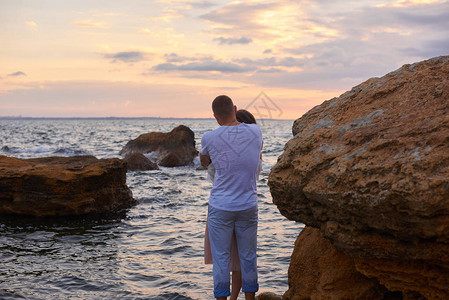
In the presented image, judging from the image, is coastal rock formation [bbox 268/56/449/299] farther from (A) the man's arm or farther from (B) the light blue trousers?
(A) the man's arm

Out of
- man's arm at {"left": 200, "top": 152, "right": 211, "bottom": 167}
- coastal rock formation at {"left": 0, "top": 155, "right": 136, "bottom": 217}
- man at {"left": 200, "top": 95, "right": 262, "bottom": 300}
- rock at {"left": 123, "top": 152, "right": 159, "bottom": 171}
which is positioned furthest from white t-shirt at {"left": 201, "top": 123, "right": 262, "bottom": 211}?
rock at {"left": 123, "top": 152, "right": 159, "bottom": 171}

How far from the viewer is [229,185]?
4242mm

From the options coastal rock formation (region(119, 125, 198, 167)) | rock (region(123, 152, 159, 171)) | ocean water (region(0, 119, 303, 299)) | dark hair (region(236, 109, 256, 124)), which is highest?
dark hair (region(236, 109, 256, 124))

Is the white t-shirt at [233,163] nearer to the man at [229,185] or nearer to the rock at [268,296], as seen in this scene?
the man at [229,185]

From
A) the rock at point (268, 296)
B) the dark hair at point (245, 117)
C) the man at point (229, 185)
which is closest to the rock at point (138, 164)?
the rock at point (268, 296)

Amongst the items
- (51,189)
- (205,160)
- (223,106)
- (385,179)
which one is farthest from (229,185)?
(51,189)

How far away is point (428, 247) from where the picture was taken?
10.6ft

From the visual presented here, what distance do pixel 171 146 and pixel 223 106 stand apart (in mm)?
18752

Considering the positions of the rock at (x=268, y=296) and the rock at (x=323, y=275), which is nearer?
the rock at (x=323, y=275)

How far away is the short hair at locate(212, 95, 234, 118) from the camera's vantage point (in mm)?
4238

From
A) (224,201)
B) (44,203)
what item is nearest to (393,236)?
(224,201)

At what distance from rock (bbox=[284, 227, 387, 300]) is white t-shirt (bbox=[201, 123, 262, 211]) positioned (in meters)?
0.97

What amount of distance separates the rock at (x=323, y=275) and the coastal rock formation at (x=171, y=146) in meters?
16.2

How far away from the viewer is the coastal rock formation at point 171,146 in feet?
69.3
